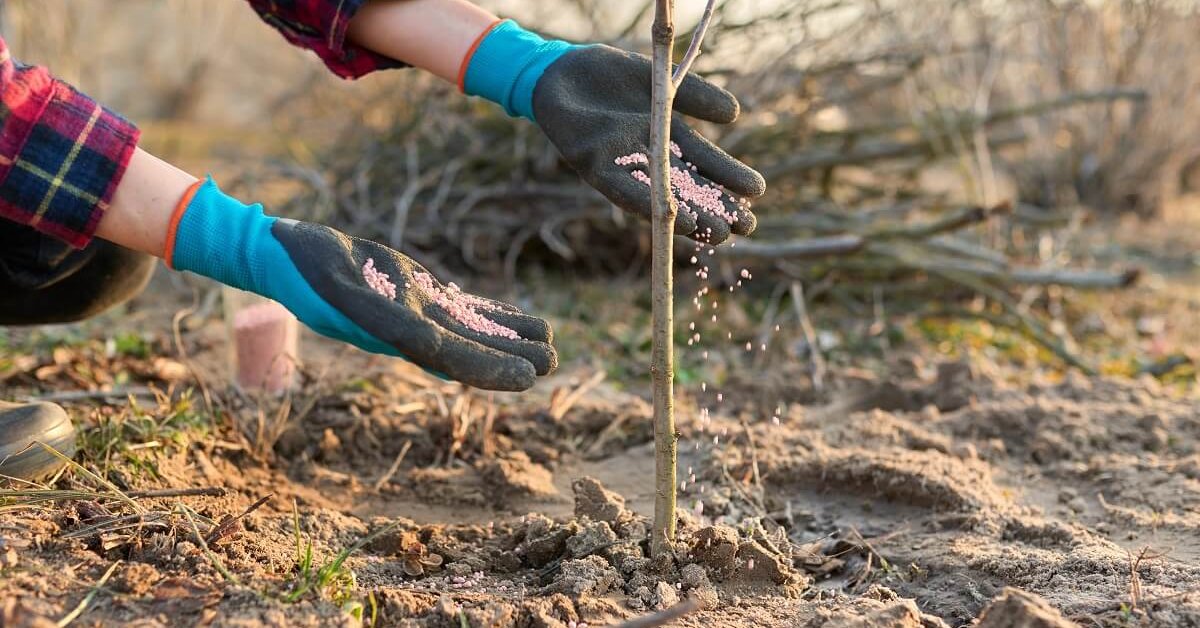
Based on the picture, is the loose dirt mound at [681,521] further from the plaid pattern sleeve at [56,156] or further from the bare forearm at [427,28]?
the bare forearm at [427,28]

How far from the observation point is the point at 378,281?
1589 millimetres

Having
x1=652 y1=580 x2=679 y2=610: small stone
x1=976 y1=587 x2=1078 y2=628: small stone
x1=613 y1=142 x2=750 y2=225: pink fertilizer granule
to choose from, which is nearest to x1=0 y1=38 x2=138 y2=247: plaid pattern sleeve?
x1=613 y1=142 x2=750 y2=225: pink fertilizer granule

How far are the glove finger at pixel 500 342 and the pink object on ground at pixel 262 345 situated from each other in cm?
105

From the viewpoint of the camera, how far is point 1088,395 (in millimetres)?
2938

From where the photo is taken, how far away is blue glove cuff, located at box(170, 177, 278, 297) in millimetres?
1631

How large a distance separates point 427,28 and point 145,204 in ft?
2.12

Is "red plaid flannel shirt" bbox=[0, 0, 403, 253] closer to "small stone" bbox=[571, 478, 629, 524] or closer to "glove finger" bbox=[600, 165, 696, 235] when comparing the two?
"glove finger" bbox=[600, 165, 696, 235]

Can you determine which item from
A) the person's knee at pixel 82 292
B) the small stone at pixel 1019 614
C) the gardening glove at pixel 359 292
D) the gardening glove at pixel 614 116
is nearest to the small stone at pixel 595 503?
the gardening glove at pixel 359 292

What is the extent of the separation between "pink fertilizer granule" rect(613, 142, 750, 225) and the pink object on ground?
1.14 metres

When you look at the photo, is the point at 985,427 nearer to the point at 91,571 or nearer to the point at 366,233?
the point at 91,571

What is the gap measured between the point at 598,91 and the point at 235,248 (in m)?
0.71

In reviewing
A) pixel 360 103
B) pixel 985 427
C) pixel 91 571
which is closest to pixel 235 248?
pixel 91 571

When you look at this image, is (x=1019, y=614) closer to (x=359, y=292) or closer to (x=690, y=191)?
(x=690, y=191)

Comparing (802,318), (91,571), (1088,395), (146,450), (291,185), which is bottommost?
(91,571)
